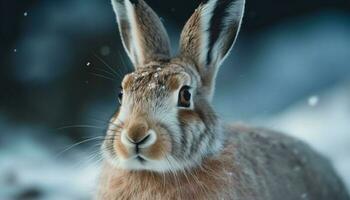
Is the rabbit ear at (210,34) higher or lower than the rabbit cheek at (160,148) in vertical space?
higher

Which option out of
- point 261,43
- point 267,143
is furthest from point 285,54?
point 267,143

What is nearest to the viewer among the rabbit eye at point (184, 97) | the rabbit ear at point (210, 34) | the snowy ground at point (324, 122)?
the rabbit eye at point (184, 97)

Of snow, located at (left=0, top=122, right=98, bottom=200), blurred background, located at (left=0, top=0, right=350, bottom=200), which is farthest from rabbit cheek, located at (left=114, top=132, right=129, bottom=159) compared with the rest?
blurred background, located at (left=0, top=0, right=350, bottom=200)

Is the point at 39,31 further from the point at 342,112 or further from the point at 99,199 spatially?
the point at 99,199

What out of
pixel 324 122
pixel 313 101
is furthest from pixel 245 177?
pixel 313 101

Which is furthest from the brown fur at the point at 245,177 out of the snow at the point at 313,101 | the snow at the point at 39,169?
the snow at the point at 313,101

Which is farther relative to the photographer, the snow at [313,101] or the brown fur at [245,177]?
the snow at [313,101]

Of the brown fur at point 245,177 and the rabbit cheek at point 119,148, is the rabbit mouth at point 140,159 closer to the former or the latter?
the rabbit cheek at point 119,148
